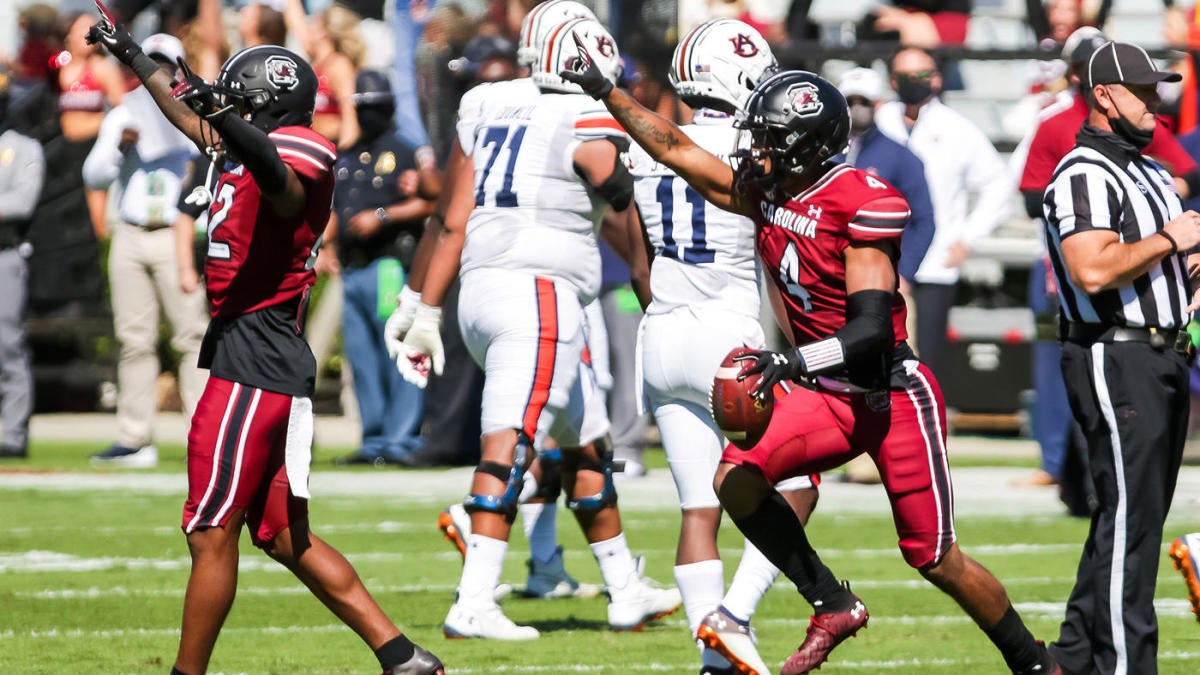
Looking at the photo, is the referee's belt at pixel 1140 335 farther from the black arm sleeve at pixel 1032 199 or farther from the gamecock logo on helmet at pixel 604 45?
the black arm sleeve at pixel 1032 199

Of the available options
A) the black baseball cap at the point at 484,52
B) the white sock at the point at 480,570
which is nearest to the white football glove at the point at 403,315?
the white sock at the point at 480,570

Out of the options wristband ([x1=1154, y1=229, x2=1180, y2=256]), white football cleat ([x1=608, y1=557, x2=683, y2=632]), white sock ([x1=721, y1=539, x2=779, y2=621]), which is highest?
wristband ([x1=1154, y1=229, x2=1180, y2=256])

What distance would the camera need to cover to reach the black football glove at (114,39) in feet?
19.6

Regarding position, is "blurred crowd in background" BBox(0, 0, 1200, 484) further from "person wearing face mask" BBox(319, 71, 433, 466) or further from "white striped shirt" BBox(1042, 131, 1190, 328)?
"white striped shirt" BBox(1042, 131, 1190, 328)

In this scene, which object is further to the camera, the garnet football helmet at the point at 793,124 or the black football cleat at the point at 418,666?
the black football cleat at the point at 418,666

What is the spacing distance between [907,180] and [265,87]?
5.92 metres

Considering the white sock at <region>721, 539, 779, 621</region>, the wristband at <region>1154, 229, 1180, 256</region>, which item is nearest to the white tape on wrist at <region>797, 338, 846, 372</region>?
the white sock at <region>721, 539, 779, 621</region>

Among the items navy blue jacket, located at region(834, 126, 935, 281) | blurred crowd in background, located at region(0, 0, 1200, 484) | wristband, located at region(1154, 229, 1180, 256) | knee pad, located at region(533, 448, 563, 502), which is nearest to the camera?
wristband, located at region(1154, 229, 1180, 256)

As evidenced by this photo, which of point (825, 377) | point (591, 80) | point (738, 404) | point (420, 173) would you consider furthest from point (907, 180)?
point (738, 404)

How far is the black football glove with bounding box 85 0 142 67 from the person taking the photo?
19.6ft

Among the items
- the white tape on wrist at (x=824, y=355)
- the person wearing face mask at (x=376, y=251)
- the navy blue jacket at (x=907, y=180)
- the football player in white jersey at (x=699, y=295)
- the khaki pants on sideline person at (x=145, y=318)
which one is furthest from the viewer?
the person wearing face mask at (x=376, y=251)

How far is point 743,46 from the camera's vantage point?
6820 mm

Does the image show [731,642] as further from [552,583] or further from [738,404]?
[552,583]

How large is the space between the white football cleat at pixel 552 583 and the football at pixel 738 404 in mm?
2672
